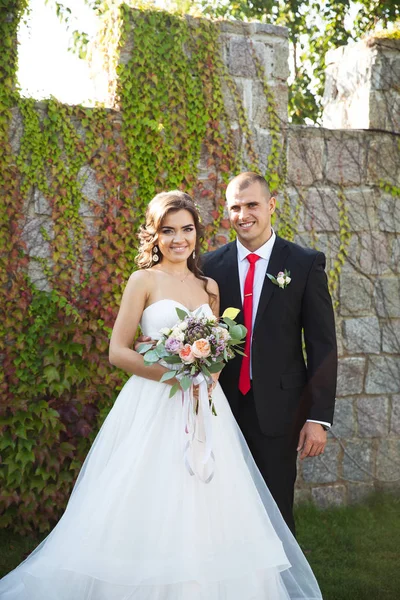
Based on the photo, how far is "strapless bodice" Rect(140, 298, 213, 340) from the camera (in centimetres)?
323

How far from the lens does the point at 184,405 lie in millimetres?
3102

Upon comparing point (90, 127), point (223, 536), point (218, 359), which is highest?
point (90, 127)

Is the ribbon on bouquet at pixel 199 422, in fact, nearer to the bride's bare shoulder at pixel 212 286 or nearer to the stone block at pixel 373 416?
the bride's bare shoulder at pixel 212 286

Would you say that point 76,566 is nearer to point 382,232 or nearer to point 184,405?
point 184,405

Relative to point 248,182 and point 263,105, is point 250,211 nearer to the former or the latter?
point 248,182

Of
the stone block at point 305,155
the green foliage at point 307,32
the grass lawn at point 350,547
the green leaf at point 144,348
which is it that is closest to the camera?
the green leaf at point 144,348

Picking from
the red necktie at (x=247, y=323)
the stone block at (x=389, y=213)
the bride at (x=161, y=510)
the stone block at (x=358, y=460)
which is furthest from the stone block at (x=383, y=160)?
the bride at (x=161, y=510)

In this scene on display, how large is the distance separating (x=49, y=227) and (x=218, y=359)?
2.21m

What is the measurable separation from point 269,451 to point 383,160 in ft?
9.67

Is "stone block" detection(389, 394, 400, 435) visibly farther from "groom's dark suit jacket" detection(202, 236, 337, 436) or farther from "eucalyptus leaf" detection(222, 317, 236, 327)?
"eucalyptus leaf" detection(222, 317, 236, 327)

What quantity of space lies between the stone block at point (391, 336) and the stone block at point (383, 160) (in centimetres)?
111

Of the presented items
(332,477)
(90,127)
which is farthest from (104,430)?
(332,477)

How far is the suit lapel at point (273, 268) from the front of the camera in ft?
11.4

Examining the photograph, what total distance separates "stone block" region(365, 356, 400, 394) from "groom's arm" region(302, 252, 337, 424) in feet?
6.84
